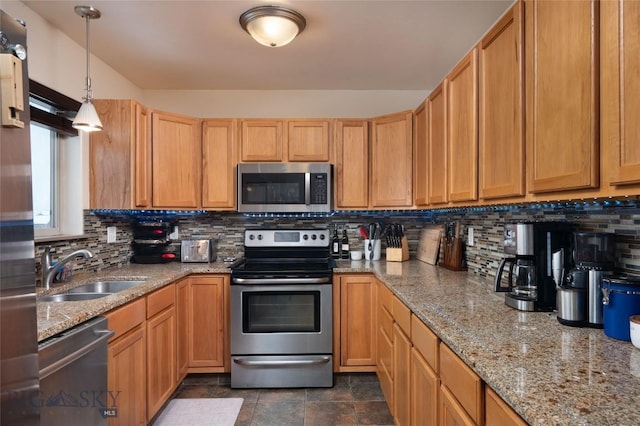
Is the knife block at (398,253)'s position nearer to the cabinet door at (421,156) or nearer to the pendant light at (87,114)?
the cabinet door at (421,156)

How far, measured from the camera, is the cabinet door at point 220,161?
3020 millimetres

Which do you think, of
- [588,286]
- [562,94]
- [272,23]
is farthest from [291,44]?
[588,286]

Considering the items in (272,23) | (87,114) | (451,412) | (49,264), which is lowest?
(451,412)

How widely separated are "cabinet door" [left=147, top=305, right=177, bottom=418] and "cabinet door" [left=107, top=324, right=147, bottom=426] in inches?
2.7

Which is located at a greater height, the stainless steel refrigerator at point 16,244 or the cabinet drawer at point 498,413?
the stainless steel refrigerator at point 16,244

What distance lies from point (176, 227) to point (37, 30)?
175cm

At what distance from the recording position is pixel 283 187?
9.74ft

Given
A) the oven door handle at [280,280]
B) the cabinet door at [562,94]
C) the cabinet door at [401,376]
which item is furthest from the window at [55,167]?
the cabinet door at [562,94]

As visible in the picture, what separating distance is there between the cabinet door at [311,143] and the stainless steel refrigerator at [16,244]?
2179 millimetres

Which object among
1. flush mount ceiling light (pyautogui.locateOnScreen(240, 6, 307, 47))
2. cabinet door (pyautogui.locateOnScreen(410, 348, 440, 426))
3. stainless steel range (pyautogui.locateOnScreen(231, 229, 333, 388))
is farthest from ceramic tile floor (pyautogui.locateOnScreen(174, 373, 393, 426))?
flush mount ceiling light (pyautogui.locateOnScreen(240, 6, 307, 47))

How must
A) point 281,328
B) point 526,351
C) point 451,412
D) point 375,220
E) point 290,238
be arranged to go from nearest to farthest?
1. point 526,351
2. point 451,412
3. point 281,328
4. point 290,238
5. point 375,220

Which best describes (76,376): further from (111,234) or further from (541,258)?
(541,258)

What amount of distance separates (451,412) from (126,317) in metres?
1.59

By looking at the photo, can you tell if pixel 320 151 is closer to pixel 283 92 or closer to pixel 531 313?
pixel 283 92
